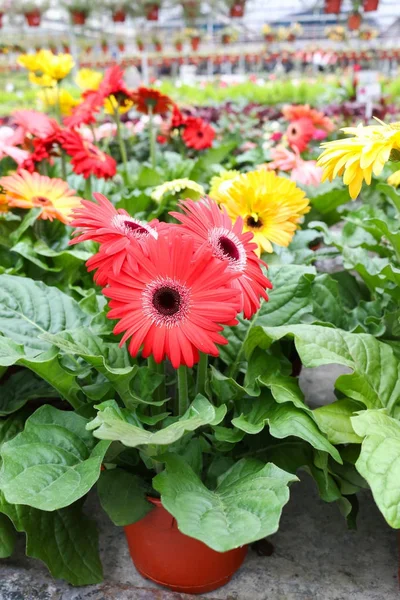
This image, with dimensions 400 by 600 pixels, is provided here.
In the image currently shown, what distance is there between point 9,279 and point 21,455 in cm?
46

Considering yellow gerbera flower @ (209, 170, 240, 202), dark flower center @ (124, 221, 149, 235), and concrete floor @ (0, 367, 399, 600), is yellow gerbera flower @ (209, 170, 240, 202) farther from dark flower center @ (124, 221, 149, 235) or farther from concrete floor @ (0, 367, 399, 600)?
concrete floor @ (0, 367, 399, 600)

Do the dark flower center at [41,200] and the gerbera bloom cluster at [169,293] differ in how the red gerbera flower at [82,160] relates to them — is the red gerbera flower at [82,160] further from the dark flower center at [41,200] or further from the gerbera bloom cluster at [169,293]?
the gerbera bloom cluster at [169,293]

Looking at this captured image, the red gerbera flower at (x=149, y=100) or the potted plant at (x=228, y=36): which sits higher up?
the red gerbera flower at (x=149, y=100)

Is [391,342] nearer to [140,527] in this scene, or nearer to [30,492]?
[140,527]

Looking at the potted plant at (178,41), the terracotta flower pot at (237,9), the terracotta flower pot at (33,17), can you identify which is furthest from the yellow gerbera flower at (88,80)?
the potted plant at (178,41)

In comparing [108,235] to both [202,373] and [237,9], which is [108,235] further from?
[237,9]

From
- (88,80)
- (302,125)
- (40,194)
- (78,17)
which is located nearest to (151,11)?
(78,17)

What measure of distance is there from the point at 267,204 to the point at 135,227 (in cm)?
47

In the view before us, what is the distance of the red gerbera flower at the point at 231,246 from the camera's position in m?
1.03

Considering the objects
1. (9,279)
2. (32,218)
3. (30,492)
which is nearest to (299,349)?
(30,492)

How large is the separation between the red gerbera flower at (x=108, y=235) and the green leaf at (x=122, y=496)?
40cm

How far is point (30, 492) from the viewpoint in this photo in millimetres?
1006

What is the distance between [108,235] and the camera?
102 cm

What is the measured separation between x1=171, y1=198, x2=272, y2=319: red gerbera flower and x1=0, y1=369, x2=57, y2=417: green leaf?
55cm
